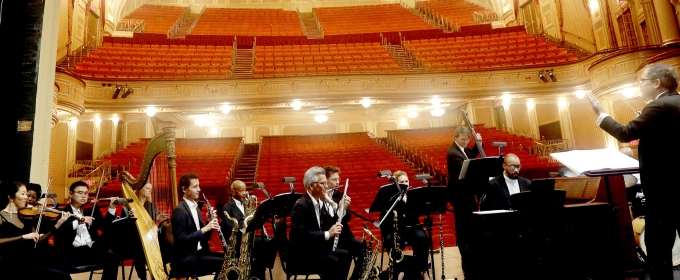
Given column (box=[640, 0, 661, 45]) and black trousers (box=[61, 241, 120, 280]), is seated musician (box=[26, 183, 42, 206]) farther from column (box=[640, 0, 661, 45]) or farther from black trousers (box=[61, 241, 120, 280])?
column (box=[640, 0, 661, 45])

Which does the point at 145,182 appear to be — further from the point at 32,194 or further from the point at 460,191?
the point at 460,191

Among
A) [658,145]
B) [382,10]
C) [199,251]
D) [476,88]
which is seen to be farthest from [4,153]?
[382,10]

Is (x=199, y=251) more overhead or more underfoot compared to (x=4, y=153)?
more underfoot

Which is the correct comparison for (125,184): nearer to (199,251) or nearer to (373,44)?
(199,251)

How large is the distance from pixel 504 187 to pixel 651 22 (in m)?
9.08

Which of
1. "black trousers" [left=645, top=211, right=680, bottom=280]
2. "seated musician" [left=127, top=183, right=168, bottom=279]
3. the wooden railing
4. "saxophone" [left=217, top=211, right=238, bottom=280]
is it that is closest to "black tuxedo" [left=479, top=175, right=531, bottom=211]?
"black trousers" [left=645, top=211, right=680, bottom=280]

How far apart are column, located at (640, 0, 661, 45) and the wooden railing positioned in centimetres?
1676

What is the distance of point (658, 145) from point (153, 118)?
42.6ft

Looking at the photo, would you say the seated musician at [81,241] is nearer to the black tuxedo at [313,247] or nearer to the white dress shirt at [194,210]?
the white dress shirt at [194,210]

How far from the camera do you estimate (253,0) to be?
1925cm

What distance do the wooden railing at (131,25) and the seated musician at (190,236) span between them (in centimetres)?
1530

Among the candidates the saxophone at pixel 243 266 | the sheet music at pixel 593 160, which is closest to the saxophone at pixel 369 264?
the saxophone at pixel 243 266

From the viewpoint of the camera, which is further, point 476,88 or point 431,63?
point 431,63

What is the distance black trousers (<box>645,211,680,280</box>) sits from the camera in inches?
72.2
